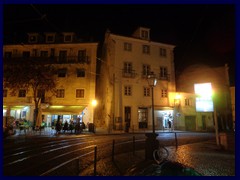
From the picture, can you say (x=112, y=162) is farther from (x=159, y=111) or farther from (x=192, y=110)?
(x=192, y=110)

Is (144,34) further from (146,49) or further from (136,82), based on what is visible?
(136,82)

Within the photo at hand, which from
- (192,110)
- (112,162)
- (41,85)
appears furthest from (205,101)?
(41,85)

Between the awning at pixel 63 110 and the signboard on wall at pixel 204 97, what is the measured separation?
16163mm

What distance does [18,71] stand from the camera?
84.2 ft

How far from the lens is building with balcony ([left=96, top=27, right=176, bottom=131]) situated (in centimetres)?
2886

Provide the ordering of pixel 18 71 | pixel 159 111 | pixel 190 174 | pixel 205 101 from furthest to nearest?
1. pixel 159 111
2. pixel 18 71
3. pixel 205 101
4. pixel 190 174

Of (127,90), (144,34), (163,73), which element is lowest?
(127,90)

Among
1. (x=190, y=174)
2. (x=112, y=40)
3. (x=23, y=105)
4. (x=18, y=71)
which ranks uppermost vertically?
(x=112, y=40)

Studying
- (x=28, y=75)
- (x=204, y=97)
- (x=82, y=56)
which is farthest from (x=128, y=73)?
(x=204, y=97)

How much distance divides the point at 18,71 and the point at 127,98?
15.0 m

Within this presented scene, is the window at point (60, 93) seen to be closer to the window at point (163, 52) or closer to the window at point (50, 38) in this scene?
the window at point (50, 38)

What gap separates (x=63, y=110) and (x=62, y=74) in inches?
271

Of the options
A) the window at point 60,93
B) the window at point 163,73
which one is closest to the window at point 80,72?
the window at point 60,93

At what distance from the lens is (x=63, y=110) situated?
26.8 metres
